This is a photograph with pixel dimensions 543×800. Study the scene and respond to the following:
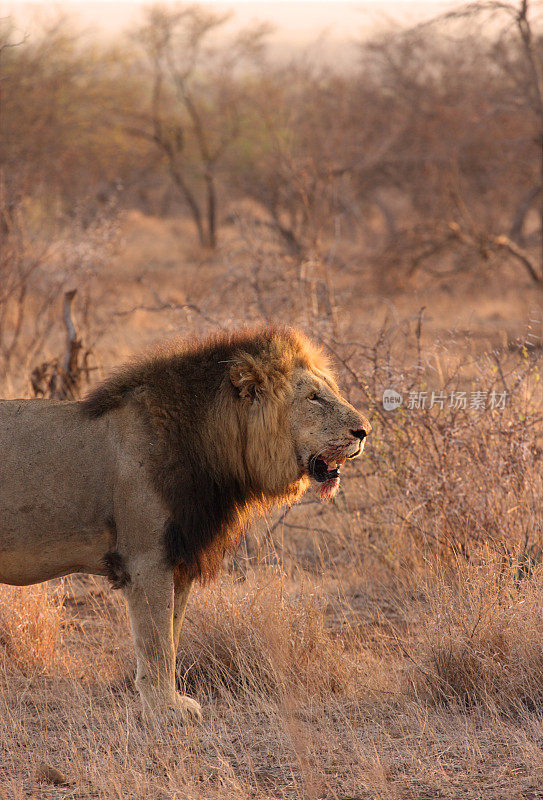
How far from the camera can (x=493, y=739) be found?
143 inches

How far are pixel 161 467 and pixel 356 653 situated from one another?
1564mm

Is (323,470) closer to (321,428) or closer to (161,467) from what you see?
(321,428)

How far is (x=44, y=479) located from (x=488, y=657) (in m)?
2.00

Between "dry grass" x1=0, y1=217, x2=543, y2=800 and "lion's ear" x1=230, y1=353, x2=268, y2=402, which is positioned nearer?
"dry grass" x1=0, y1=217, x2=543, y2=800

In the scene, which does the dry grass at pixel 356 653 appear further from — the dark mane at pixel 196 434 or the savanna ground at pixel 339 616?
the dark mane at pixel 196 434

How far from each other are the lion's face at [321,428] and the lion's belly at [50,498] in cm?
76

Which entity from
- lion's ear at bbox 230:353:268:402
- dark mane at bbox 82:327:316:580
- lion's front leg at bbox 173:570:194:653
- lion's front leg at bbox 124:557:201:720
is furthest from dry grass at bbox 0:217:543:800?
lion's ear at bbox 230:353:268:402

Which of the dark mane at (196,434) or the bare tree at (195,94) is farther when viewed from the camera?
the bare tree at (195,94)

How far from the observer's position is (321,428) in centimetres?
362

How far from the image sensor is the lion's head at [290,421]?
3.61 metres

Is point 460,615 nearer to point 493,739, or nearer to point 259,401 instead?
point 493,739

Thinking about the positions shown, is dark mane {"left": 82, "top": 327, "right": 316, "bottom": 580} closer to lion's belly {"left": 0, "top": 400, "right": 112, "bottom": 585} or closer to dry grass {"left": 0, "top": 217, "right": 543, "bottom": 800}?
lion's belly {"left": 0, "top": 400, "right": 112, "bottom": 585}

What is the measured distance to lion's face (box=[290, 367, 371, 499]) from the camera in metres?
3.61

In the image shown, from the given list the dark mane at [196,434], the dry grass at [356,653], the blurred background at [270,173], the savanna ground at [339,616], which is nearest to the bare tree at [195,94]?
the blurred background at [270,173]
